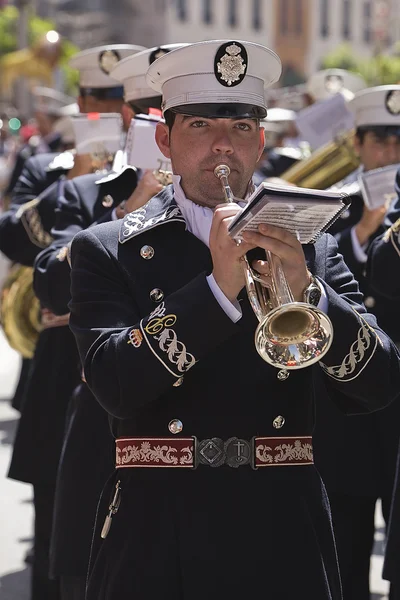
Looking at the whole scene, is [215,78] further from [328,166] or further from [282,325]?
[328,166]

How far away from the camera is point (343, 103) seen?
6762 mm

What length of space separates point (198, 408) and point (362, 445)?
85.4 inches

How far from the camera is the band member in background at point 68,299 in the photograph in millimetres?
4180

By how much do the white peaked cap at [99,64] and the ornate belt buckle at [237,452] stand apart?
259 cm

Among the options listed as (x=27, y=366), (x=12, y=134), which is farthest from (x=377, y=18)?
(x=27, y=366)

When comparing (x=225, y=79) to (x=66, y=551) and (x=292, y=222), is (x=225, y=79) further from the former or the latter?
(x=66, y=551)

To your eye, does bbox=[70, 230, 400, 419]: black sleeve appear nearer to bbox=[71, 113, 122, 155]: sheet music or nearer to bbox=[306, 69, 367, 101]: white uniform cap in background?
bbox=[71, 113, 122, 155]: sheet music

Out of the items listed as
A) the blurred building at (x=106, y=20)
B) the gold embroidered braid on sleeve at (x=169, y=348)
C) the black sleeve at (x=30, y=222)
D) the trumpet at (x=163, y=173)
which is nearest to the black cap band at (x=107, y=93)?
the black sleeve at (x=30, y=222)

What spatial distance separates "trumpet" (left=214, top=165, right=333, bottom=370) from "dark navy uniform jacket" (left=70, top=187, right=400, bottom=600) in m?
0.12

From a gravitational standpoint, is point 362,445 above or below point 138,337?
above

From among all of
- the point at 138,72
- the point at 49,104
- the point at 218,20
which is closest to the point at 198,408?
the point at 138,72

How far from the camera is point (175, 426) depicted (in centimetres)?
300

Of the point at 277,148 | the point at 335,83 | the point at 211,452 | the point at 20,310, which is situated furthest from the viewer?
the point at 277,148

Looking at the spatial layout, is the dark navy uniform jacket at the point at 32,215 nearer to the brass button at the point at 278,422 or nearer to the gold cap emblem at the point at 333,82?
the brass button at the point at 278,422
